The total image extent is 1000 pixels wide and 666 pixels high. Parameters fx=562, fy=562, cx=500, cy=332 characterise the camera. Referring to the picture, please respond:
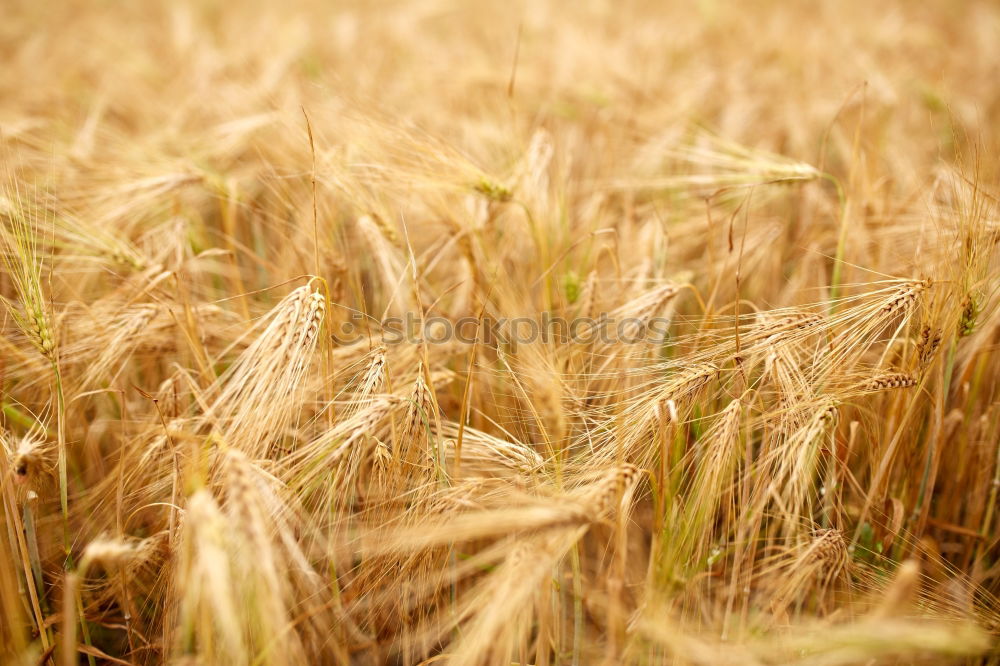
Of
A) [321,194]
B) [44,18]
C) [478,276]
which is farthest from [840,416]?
[44,18]

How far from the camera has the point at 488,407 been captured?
1374 mm

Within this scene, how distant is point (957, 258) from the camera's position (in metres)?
1.19

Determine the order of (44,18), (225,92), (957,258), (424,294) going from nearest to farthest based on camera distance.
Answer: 1. (957,258)
2. (424,294)
3. (225,92)
4. (44,18)

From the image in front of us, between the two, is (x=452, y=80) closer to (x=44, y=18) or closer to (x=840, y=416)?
(x=840, y=416)

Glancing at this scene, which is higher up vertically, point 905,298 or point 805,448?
point 905,298

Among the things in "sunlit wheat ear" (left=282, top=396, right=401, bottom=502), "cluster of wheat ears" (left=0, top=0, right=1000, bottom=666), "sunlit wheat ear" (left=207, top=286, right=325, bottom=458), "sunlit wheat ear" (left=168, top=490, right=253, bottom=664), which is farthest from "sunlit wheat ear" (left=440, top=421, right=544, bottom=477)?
"sunlit wheat ear" (left=168, top=490, right=253, bottom=664)

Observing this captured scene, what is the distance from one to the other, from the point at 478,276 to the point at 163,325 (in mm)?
752

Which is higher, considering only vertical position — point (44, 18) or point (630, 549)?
point (44, 18)

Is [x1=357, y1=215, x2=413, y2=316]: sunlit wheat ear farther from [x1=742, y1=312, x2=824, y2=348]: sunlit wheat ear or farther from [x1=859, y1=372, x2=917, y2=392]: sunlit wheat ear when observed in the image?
[x1=859, y1=372, x2=917, y2=392]: sunlit wheat ear

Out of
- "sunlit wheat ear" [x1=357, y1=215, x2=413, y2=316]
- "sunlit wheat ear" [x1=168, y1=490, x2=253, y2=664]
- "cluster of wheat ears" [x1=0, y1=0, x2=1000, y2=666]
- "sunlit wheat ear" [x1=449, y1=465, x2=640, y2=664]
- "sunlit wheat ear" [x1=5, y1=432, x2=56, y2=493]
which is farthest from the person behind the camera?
"sunlit wheat ear" [x1=357, y1=215, x2=413, y2=316]

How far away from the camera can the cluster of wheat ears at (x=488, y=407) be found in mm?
898

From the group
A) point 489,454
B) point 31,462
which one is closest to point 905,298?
point 489,454

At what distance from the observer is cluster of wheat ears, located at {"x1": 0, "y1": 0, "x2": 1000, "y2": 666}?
0.90 m

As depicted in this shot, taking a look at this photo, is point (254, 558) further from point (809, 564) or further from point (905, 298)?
point (905, 298)
